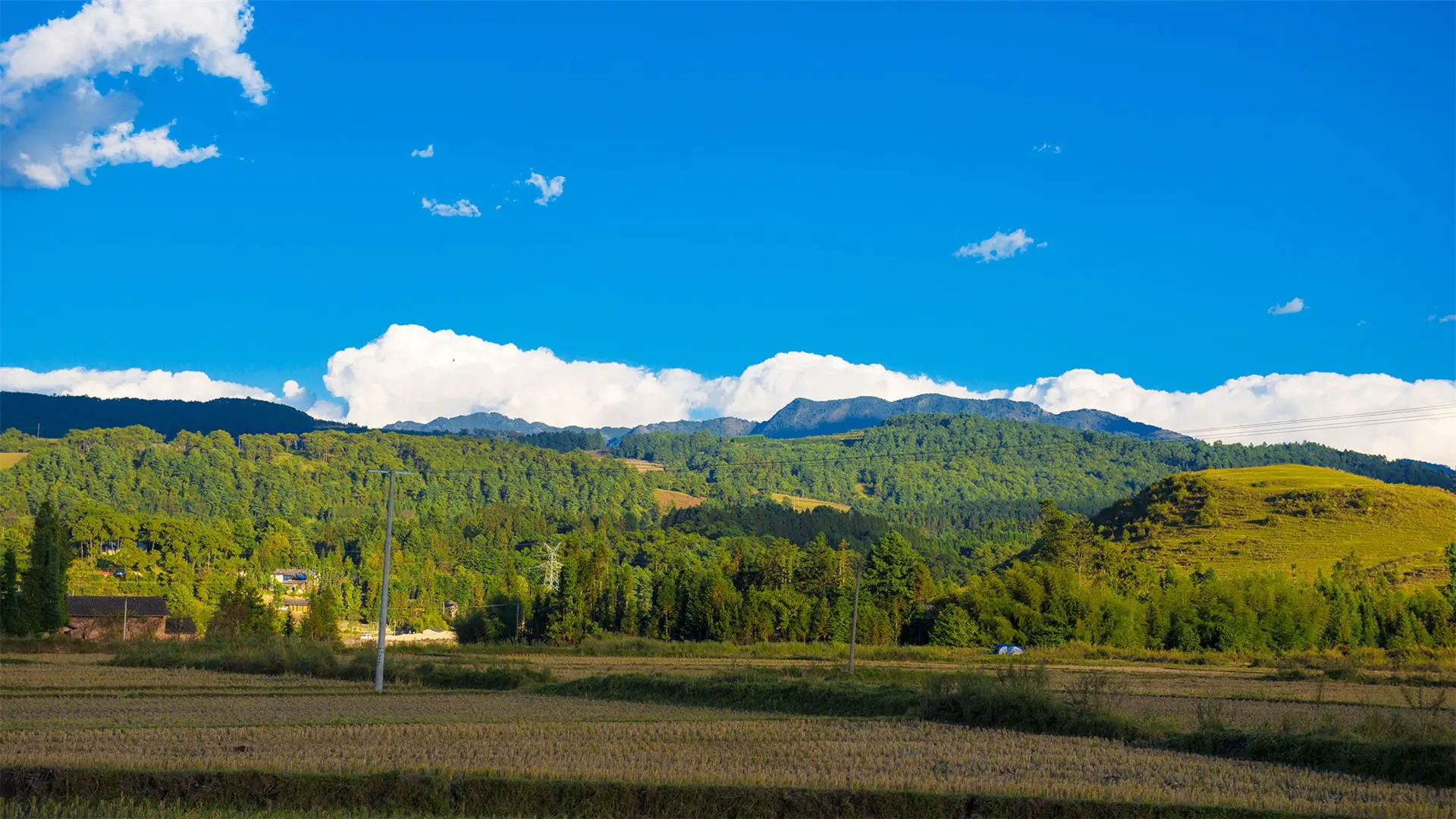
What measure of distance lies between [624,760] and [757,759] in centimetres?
255

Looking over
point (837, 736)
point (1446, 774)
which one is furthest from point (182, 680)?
point (1446, 774)

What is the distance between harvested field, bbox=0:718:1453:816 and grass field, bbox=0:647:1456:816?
0.07 metres

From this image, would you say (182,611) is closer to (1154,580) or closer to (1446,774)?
(1154,580)

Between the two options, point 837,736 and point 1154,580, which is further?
point 1154,580

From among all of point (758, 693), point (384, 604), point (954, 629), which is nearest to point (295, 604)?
point (954, 629)

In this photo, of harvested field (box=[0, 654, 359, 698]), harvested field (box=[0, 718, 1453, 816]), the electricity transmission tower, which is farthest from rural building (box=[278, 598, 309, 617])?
harvested field (box=[0, 718, 1453, 816])

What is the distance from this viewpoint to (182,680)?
1610 inches

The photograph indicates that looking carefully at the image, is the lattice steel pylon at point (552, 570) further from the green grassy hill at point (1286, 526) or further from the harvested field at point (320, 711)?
the harvested field at point (320, 711)

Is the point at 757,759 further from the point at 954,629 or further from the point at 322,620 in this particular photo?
the point at 322,620

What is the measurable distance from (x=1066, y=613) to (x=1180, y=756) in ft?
226

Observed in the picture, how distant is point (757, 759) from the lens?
69.3ft

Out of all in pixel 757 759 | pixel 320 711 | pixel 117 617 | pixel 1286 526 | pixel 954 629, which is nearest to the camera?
pixel 757 759

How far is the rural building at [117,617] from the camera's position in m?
102

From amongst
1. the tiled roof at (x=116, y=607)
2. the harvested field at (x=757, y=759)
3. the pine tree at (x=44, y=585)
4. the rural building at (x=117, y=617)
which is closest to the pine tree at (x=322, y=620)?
the rural building at (x=117, y=617)
